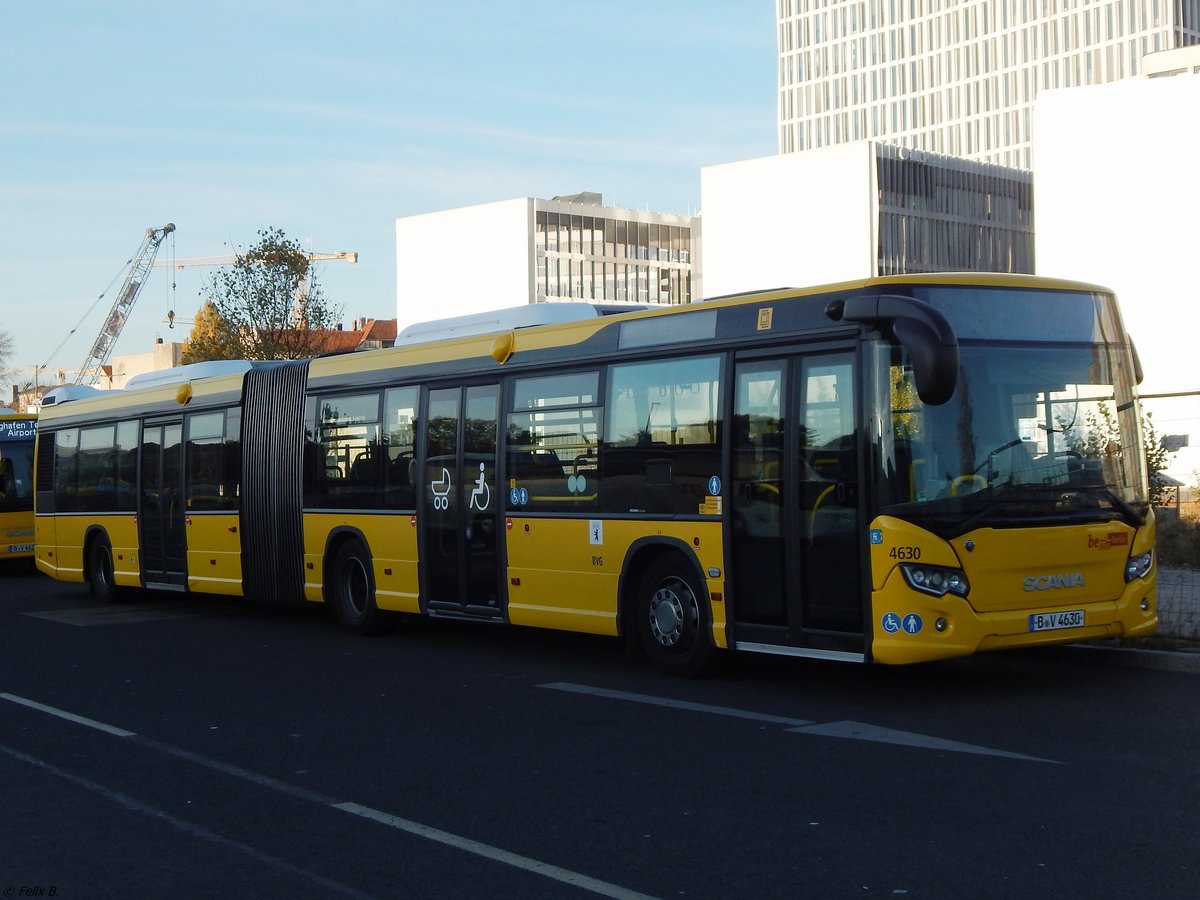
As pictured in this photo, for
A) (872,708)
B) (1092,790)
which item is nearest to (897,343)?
(872,708)

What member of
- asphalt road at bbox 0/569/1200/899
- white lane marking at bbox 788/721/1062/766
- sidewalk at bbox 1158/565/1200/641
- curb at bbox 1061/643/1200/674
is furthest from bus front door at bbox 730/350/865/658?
sidewalk at bbox 1158/565/1200/641

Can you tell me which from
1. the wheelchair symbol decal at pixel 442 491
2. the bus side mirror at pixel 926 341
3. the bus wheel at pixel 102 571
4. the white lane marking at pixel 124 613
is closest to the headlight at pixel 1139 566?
the bus side mirror at pixel 926 341

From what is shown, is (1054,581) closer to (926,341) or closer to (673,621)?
(926,341)

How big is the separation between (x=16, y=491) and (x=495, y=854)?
25004 millimetres

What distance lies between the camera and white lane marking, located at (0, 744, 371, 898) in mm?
6438

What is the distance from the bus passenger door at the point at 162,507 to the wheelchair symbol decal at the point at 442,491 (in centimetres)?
623

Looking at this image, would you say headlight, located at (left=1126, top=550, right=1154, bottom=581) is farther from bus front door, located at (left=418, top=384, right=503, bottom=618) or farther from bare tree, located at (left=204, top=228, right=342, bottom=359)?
bare tree, located at (left=204, top=228, right=342, bottom=359)

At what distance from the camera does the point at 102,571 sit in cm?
2244

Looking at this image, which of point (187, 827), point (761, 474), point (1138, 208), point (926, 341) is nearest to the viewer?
point (187, 827)

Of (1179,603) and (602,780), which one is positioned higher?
(1179,603)

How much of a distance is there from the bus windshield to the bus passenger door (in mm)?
12334

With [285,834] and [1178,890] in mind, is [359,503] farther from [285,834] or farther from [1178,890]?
[1178,890]

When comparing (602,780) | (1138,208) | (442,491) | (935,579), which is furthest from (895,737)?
(1138,208)

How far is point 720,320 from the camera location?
1186cm
